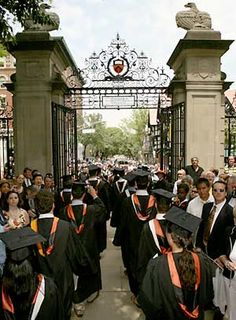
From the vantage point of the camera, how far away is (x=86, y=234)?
227 inches

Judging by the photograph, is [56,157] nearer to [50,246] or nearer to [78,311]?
[78,311]

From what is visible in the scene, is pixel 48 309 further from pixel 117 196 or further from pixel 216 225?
pixel 117 196

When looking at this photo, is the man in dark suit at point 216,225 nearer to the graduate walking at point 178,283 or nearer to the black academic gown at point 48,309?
the graduate walking at point 178,283

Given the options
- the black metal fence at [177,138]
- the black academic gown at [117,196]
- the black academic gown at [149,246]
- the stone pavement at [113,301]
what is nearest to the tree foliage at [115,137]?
the black metal fence at [177,138]

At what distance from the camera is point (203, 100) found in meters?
11.5

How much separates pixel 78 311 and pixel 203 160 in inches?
268

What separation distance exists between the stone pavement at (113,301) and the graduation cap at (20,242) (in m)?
2.77

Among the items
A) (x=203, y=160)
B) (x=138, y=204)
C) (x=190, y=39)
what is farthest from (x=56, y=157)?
(x=138, y=204)

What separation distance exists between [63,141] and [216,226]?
27.2 feet

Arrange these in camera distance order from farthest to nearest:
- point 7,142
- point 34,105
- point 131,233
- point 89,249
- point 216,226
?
1. point 7,142
2. point 34,105
3. point 131,233
4. point 89,249
5. point 216,226

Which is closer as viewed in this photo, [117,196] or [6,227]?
[6,227]

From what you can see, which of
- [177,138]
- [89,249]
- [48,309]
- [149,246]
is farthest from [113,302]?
[177,138]

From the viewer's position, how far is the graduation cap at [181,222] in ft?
10.4

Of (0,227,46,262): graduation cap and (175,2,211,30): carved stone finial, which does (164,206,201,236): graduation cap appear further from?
(175,2,211,30): carved stone finial
